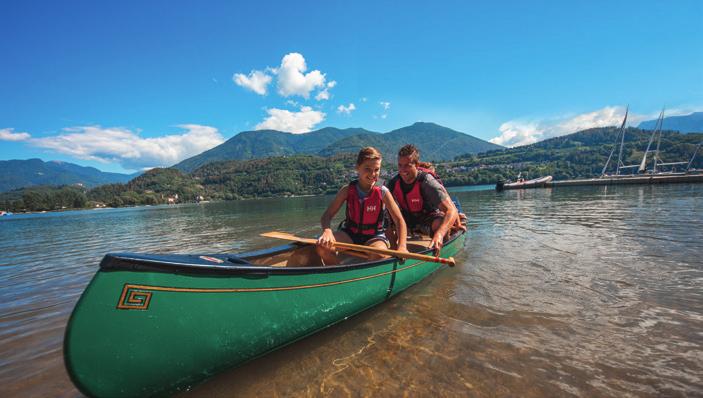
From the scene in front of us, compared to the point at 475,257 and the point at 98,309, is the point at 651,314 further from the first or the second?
the point at 98,309

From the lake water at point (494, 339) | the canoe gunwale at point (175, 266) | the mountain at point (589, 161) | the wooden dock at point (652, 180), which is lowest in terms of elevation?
the lake water at point (494, 339)

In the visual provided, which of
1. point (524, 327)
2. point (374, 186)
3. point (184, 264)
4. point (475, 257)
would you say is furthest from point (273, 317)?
point (475, 257)

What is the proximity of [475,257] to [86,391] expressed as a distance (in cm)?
860

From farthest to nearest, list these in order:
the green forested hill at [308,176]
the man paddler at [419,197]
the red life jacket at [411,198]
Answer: the green forested hill at [308,176] → the red life jacket at [411,198] → the man paddler at [419,197]

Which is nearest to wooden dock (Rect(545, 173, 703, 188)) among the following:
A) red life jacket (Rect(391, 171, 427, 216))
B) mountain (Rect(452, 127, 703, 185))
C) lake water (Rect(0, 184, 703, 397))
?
lake water (Rect(0, 184, 703, 397))

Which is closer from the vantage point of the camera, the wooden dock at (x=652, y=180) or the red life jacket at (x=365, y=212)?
the red life jacket at (x=365, y=212)

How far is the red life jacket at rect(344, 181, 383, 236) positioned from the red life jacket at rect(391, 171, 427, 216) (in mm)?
1973

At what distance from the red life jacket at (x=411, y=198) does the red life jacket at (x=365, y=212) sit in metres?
1.97

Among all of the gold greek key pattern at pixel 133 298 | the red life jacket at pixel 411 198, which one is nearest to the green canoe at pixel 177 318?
the gold greek key pattern at pixel 133 298

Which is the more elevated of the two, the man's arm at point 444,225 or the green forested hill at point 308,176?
the green forested hill at point 308,176

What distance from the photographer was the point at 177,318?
2.72 meters

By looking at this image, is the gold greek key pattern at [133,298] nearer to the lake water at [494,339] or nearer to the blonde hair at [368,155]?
the lake water at [494,339]

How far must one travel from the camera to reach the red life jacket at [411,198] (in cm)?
721

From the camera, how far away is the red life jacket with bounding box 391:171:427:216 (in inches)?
284
